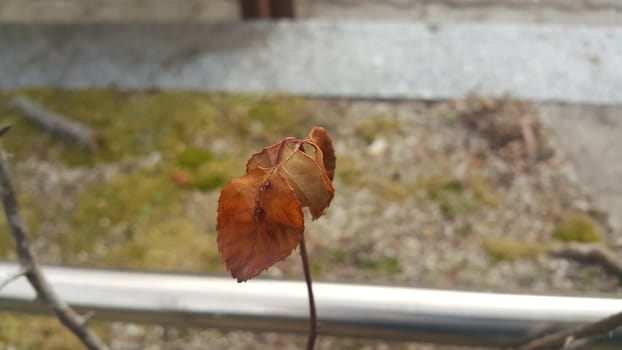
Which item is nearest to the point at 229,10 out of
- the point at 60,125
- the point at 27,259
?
the point at 60,125

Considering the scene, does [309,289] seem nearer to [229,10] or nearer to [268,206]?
[268,206]

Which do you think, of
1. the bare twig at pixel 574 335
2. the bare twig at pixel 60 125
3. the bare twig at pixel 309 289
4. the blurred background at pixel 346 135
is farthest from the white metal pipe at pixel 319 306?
the bare twig at pixel 60 125

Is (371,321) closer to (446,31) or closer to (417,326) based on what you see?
(417,326)

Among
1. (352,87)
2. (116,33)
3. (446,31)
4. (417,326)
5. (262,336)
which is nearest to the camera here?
(417,326)

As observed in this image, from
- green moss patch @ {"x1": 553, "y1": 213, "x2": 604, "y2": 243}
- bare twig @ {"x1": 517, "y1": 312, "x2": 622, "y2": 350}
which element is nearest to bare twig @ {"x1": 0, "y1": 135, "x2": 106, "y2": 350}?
bare twig @ {"x1": 517, "y1": 312, "x2": 622, "y2": 350}

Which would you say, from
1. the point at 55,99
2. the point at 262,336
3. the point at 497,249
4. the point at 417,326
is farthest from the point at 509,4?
the point at 417,326
